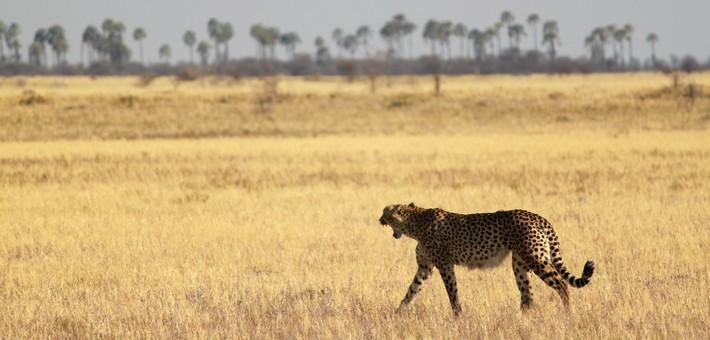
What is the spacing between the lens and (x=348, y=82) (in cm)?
11144

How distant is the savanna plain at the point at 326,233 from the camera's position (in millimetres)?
8930

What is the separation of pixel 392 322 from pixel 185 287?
3164 mm

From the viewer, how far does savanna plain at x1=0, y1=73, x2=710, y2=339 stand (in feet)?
29.3

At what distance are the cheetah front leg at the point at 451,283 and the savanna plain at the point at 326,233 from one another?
17 cm

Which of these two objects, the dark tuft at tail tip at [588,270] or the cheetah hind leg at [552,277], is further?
the cheetah hind leg at [552,277]

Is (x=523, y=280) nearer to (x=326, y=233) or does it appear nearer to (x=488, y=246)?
(x=488, y=246)

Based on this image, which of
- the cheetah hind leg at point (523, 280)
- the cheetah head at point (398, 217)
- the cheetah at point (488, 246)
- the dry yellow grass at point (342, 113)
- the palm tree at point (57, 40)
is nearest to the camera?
the cheetah at point (488, 246)

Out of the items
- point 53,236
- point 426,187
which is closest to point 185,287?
point 53,236

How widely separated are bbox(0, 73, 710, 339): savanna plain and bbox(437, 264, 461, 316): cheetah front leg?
0.17 metres

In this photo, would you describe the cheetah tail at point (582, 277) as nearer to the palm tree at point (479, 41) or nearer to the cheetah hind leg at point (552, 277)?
the cheetah hind leg at point (552, 277)

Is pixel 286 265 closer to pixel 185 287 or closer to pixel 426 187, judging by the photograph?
pixel 185 287

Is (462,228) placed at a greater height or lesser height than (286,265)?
greater

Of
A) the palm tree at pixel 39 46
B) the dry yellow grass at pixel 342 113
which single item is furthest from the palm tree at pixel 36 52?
the dry yellow grass at pixel 342 113

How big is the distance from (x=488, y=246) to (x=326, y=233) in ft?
21.1
